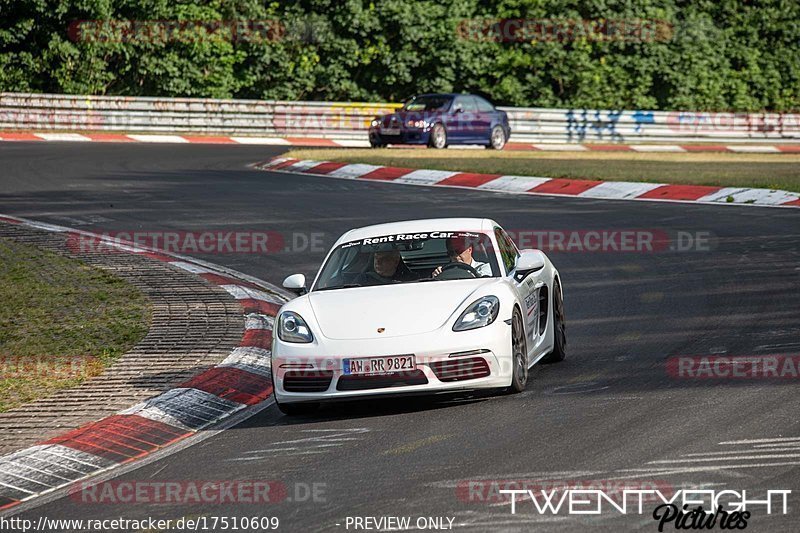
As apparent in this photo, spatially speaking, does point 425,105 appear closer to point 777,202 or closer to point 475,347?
point 777,202

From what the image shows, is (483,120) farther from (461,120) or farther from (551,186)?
(551,186)

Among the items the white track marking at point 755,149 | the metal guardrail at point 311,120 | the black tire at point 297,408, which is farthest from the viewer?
the white track marking at point 755,149

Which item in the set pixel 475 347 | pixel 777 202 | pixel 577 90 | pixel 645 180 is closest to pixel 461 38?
pixel 577 90

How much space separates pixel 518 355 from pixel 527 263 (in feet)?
2.92

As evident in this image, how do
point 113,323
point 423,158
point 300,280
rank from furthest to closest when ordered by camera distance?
1. point 423,158
2. point 113,323
3. point 300,280

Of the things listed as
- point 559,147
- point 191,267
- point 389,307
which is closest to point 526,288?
point 389,307

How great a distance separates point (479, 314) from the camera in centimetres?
859

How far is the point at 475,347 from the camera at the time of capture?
832cm

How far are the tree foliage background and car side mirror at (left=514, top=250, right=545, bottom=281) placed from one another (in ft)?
101

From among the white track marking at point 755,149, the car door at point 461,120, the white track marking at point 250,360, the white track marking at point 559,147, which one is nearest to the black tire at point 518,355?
the white track marking at point 250,360

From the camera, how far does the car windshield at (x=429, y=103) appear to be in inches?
1310

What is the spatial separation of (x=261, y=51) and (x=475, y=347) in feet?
112

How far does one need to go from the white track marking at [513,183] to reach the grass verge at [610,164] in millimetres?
574

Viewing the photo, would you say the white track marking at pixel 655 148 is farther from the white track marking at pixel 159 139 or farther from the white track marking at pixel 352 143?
the white track marking at pixel 159 139
